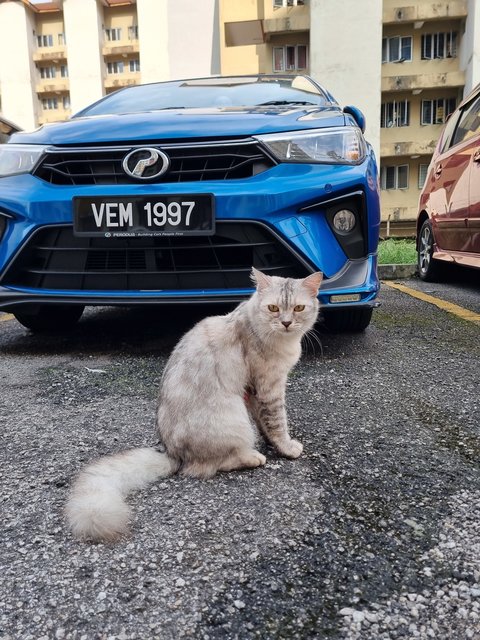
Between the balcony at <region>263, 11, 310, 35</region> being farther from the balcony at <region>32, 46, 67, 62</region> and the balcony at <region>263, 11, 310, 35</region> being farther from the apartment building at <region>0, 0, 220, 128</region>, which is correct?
the balcony at <region>32, 46, 67, 62</region>

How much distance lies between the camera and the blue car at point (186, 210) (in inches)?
105

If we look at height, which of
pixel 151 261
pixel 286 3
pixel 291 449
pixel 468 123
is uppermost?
pixel 286 3

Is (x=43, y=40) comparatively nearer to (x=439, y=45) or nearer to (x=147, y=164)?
(x=439, y=45)

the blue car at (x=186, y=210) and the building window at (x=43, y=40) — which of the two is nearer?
the blue car at (x=186, y=210)

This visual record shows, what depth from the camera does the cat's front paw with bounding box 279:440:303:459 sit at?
5.70 feet

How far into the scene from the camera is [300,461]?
172cm

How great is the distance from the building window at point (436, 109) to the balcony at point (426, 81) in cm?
105

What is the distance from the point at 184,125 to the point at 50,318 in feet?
5.20

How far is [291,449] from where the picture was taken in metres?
1.74

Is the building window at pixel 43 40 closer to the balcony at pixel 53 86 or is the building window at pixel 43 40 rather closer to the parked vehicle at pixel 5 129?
the balcony at pixel 53 86

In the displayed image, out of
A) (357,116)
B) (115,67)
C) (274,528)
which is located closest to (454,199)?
(357,116)

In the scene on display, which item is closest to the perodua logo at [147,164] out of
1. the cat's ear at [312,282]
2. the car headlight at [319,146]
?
the car headlight at [319,146]

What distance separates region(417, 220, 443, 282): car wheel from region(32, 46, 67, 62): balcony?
37.0 m

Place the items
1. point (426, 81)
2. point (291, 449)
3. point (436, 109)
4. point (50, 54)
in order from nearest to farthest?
point (291, 449)
point (426, 81)
point (436, 109)
point (50, 54)
